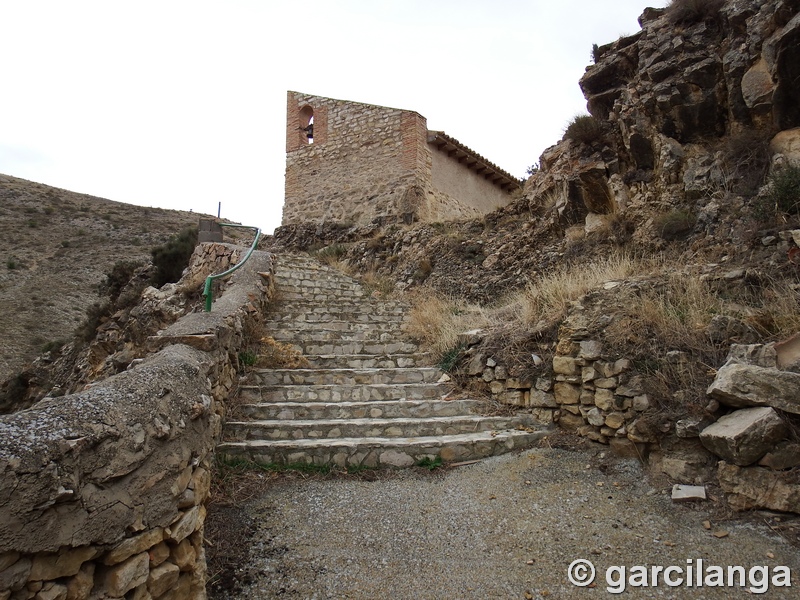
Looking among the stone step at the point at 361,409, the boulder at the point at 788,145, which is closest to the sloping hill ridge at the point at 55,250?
the stone step at the point at 361,409

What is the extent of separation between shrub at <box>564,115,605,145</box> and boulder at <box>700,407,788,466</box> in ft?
21.2

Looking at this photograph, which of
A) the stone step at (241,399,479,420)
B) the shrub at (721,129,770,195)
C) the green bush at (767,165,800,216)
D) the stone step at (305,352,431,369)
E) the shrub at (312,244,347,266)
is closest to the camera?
the stone step at (241,399,479,420)

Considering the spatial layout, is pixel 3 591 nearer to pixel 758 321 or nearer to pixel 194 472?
pixel 194 472

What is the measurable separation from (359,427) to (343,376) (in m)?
1.24

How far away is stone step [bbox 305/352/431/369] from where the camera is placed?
682cm

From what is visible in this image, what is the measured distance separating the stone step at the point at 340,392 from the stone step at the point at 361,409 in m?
0.16

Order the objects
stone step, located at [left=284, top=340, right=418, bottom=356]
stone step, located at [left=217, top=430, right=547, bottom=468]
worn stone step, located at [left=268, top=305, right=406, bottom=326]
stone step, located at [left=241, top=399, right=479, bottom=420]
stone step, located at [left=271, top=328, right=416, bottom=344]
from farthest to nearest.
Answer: worn stone step, located at [left=268, top=305, right=406, bottom=326], stone step, located at [left=271, top=328, right=416, bottom=344], stone step, located at [left=284, top=340, right=418, bottom=356], stone step, located at [left=241, top=399, right=479, bottom=420], stone step, located at [left=217, top=430, right=547, bottom=468]

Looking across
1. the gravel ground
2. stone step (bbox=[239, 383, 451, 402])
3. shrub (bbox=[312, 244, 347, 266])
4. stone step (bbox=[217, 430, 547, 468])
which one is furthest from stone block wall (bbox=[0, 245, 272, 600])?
shrub (bbox=[312, 244, 347, 266])

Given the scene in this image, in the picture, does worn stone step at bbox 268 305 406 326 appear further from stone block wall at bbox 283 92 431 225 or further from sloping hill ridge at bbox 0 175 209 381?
sloping hill ridge at bbox 0 175 209 381

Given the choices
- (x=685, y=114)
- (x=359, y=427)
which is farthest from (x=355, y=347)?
(x=685, y=114)

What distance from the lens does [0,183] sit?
111ft

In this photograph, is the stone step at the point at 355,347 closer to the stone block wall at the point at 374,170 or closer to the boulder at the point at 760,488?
the boulder at the point at 760,488

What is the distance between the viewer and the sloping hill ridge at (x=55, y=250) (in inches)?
814

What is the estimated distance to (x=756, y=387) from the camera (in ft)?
12.0
